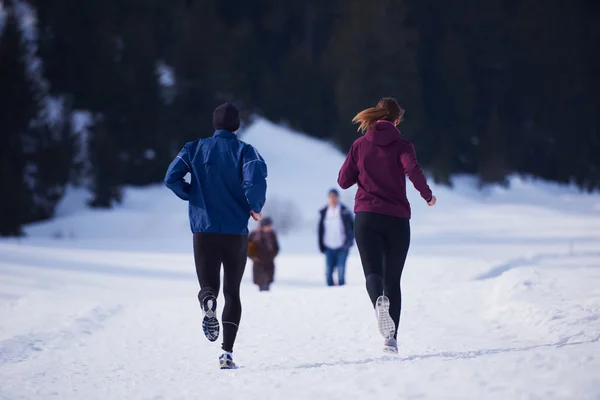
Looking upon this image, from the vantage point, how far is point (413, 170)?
548 cm

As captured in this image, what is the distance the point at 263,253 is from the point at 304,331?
4.62m

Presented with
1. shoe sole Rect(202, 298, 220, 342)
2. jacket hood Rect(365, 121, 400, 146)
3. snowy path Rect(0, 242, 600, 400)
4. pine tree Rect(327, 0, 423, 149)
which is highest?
pine tree Rect(327, 0, 423, 149)

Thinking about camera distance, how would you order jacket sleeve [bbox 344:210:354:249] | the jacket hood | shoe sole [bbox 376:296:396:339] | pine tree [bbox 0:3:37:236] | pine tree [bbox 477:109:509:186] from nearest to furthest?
shoe sole [bbox 376:296:396:339] → the jacket hood → jacket sleeve [bbox 344:210:354:249] → pine tree [bbox 0:3:37:236] → pine tree [bbox 477:109:509:186]

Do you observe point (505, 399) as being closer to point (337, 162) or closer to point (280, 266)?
point (280, 266)

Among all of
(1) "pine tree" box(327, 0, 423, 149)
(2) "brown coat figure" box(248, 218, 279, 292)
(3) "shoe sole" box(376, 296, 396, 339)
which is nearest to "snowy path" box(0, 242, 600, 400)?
(3) "shoe sole" box(376, 296, 396, 339)

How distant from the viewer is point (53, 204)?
28.2 m

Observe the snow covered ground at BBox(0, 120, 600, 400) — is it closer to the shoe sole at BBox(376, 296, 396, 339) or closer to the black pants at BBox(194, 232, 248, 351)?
the shoe sole at BBox(376, 296, 396, 339)

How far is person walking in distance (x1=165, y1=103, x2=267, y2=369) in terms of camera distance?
538 centimetres

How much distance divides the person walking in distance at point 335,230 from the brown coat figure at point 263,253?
0.96 meters

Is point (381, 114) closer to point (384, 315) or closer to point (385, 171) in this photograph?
point (385, 171)

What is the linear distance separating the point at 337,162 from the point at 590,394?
35493 millimetres

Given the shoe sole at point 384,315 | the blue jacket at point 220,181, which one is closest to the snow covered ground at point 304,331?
the shoe sole at point 384,315

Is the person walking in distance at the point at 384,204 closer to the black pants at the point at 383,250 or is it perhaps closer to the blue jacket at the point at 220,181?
the black pants at the point at 383,250

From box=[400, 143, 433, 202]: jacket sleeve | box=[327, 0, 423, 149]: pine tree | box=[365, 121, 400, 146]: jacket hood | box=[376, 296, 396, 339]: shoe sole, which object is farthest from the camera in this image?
box=[327, 0, 423, 149]: pine tree
